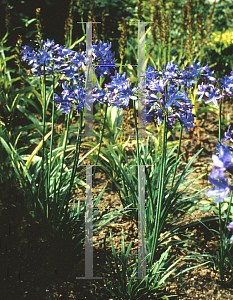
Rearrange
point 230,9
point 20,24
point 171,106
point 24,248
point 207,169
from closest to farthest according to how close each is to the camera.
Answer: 1. point 171,106
2. point 24,248
3. point 207,169
4. point 20,24
5. point 230,9

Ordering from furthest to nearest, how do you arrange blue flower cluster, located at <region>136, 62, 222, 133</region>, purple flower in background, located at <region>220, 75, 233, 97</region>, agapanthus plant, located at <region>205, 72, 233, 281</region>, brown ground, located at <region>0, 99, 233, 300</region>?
brown ground, located at <region>0, 99, 233, 300</region> → purple flower in background, located at <region>220, 75, 233, 97</region> → blue flower cluster, located at <region>136, 62, 222, 133</region> → agapanthus plant, located at <region>205, 72, 233, 281</region>

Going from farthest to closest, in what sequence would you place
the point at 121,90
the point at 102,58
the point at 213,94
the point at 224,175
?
the point at 213,94 < the point at 102,58 < the point at 121,90 < the point at 224,175

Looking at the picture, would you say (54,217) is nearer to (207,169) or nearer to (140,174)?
(140,174)

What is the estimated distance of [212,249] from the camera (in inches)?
78.6

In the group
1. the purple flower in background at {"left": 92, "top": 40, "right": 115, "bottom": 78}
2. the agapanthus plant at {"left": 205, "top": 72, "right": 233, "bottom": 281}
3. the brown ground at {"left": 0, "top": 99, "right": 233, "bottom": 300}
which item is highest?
the purple flower in background at {"left": 92, "top": 40, "right": 115, "bottom": 78}

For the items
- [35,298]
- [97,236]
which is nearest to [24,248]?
[35,298]

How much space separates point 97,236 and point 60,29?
2.57 m

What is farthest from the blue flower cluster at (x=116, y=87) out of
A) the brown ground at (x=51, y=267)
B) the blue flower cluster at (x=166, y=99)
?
the brown ground at (x=51, y=267)

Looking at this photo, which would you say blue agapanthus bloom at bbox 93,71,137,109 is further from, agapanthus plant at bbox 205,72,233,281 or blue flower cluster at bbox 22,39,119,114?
agapanthus plant at bbox 205,72,233,281

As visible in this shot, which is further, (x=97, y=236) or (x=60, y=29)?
(x=60, y=29)

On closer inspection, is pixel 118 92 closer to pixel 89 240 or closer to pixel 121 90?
pixel 121 90

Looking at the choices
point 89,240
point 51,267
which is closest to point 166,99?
point 89,240

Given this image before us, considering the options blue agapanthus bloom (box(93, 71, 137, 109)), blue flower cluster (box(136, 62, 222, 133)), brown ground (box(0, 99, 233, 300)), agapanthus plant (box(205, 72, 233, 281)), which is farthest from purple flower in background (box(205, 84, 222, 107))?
brown ground (box(0, 99, 233, 300))

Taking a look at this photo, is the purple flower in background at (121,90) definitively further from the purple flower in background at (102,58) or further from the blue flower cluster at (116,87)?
the purple flower in background at (102,58)
